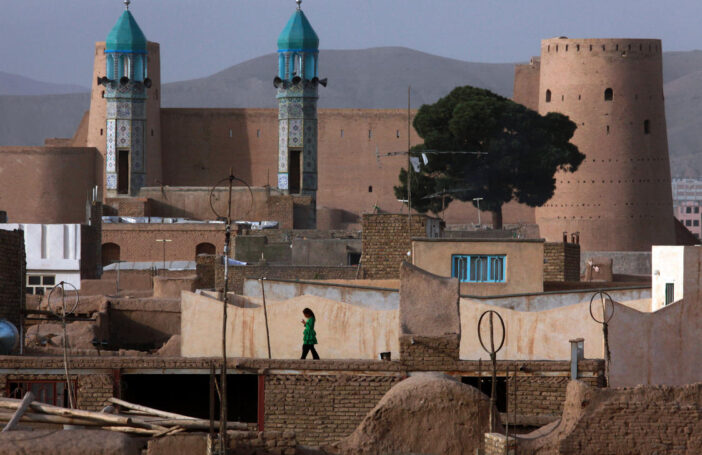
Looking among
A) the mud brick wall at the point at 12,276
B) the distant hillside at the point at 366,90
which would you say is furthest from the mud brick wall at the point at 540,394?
the distant hillside at the point at 366,90

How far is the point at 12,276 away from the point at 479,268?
516 centimetres

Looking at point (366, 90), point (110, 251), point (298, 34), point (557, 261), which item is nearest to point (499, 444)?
point (557, 261)

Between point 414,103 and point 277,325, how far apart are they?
111 m

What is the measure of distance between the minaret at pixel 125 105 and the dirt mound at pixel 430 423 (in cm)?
2829

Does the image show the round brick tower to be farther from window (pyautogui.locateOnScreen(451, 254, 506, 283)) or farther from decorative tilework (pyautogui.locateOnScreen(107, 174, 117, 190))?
window (pyautogui.locateOnScreen(451, 254, 506, 283))

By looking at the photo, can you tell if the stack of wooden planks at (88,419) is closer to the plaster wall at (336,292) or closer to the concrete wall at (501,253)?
the plaster wall at (336,292)

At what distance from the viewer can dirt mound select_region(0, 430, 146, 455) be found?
9.43m

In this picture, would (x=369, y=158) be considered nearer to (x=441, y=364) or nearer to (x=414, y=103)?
(x=441, y=364)

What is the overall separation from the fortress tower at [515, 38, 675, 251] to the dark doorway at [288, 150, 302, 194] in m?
6.28

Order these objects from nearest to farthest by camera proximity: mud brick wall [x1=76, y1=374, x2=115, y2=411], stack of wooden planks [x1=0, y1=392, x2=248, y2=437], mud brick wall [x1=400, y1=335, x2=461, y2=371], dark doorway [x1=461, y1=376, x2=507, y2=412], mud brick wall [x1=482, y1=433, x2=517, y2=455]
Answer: stack of wooden planks [x1=0, y1=392, x2=248, y2=437] → mud brick wall [x1=482, y1=433, x2=517, y2=455] → mud brick wall [x1=76, y1=374, x2=115, y2=411] → mud brick wall [x1=400, y1=335, x2=461, y2=371] → dark doorway [x1=461, y1=376, x2=507, y2=412]

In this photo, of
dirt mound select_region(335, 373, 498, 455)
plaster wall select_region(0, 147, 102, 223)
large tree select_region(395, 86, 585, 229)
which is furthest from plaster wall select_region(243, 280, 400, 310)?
plaster wall select_region(0, 147, 102, 223)

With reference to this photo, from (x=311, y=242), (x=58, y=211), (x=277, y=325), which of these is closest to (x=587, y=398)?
(x=277, y=325)

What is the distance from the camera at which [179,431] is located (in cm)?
1021

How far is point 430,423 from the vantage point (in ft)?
36.4
